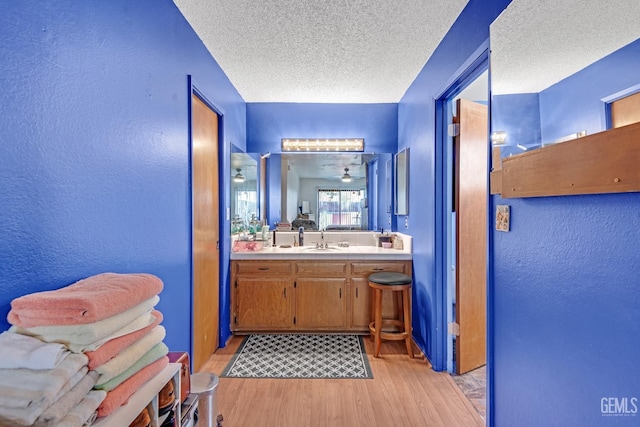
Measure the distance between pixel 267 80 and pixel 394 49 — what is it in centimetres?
120

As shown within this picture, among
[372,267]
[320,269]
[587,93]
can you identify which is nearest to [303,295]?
[320,269]

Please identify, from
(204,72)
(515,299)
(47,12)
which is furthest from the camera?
(204,72)

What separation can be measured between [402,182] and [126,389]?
2.79 m

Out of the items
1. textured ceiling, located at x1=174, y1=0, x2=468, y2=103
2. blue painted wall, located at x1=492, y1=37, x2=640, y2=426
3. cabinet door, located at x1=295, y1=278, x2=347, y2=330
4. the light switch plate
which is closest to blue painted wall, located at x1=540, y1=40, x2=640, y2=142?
blue painted wall, located at x1=492, y1=37, x2=640, y2=426

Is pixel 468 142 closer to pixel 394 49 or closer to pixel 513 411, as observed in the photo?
pixel 394 49

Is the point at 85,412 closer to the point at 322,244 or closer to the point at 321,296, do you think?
the point at 321,296

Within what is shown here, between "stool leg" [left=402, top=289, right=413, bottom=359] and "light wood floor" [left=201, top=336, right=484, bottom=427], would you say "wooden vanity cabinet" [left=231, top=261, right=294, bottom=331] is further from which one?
"stool leg" [left=402, top=289, right=413, bottom=359]

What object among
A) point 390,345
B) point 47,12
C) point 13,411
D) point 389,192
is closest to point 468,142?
point 389,192

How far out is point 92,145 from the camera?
1.10m

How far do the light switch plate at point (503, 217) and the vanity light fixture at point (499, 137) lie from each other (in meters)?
0.30

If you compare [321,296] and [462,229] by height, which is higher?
[462,229]

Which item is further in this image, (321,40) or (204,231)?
(204,231)

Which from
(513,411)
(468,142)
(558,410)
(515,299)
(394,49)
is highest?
(394,49)

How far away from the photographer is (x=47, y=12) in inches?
36.2
